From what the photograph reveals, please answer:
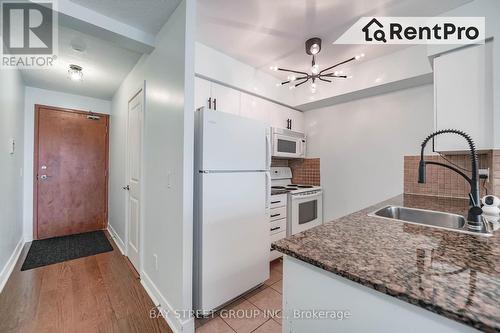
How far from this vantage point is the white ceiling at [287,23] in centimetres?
172

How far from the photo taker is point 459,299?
1.62ft

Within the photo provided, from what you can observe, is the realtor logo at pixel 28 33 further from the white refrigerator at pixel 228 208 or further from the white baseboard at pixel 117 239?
the white baseboard at pixel 117 239

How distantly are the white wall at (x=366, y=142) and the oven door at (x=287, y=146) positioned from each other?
313 mm

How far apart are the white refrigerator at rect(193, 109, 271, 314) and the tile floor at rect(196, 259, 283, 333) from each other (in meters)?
0.09

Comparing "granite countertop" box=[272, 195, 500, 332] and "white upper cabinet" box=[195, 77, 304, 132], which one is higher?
"white upper cabinet" box=[195, 77, 304, 132]

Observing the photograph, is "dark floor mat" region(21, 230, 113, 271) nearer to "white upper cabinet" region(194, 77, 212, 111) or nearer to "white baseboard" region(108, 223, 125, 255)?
"white baseboard" region(108, 223, 125, 255)

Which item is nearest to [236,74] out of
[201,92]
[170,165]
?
[201,92]

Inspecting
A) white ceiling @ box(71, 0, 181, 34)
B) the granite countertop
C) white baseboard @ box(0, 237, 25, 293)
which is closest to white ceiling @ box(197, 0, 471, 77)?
white ceiling @ box(71, 0, 181, 34)

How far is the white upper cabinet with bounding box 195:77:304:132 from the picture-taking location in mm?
2318

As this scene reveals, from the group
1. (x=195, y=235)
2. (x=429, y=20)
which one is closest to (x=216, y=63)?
(x=195, y=235)

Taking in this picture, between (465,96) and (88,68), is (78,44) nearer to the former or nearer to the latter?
(88,68)

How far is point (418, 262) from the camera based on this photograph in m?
0.68

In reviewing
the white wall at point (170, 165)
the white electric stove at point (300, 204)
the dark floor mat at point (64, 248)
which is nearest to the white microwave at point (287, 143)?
the white electric stove at point (300, 204)

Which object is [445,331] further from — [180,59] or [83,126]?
[83,126]
